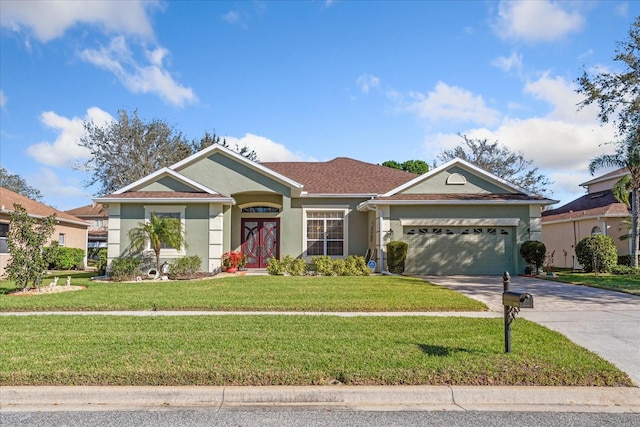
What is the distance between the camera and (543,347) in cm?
640

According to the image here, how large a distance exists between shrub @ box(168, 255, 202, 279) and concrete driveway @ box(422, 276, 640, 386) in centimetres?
867

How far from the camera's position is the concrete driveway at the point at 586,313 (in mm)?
6624

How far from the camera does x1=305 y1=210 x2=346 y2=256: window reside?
19609 millimetres

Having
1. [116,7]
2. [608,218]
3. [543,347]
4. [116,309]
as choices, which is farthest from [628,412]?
[608,218]

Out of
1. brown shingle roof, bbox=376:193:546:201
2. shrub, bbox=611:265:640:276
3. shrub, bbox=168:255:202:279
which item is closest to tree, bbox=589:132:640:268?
shrub, bbox=611:265:640:276

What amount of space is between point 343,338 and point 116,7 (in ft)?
37.0

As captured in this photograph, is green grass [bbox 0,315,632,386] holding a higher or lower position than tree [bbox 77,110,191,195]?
lower

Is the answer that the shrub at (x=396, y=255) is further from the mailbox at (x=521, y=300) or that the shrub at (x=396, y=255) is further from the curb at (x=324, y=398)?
the curb at (x=324, y=398)

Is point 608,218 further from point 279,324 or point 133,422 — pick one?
point 133,422

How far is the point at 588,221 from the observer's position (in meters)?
23.4

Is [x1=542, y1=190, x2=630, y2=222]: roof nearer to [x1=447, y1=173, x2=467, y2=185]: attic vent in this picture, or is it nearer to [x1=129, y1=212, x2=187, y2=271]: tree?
[x1=447, y1=173, x2=467, y2=185]: attic vent

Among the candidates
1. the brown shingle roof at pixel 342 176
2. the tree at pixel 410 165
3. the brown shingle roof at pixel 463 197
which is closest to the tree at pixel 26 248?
the brown shingle roof at pixel 342 176

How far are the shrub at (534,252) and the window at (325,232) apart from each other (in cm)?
712

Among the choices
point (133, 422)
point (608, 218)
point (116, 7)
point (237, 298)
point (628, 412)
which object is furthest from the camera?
point (608, 218)
